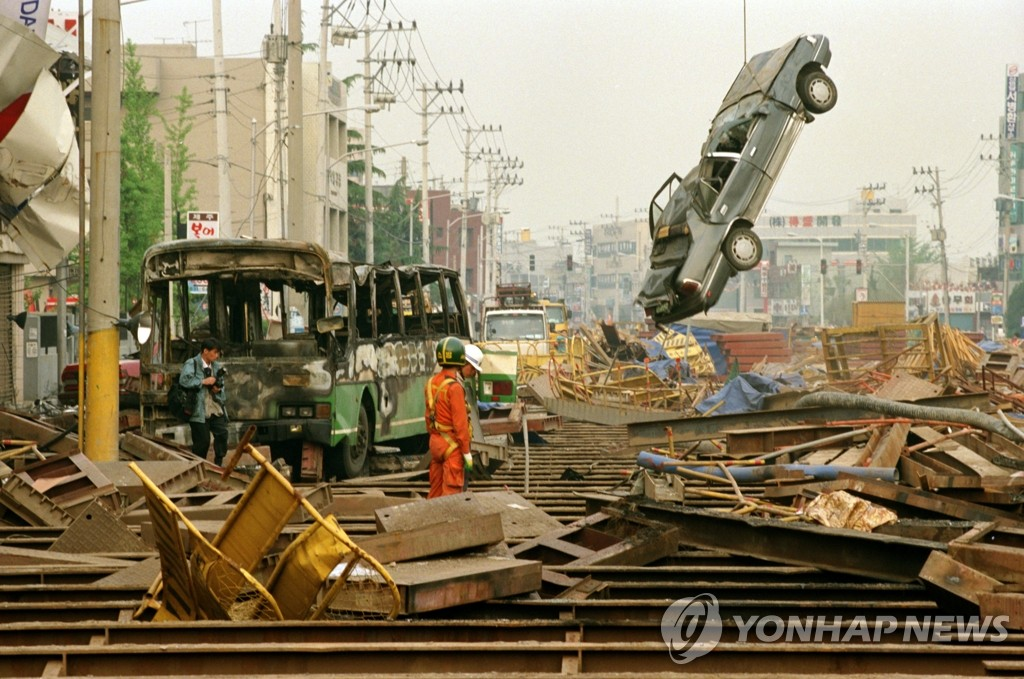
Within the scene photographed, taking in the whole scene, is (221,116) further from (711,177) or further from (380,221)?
(380,221)

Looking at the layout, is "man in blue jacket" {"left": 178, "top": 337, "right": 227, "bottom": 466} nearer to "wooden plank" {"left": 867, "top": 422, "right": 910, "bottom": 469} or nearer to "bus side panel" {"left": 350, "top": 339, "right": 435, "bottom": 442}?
"bus side panel" {"left": 350, "top": 339, "right": 435, "bottom": 442}

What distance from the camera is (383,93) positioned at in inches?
2569

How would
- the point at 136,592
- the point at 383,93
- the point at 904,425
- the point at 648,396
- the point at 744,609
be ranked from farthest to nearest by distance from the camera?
the point at 383,93, the point at 648,396, the point at 904,425, the point at 136,592, the point at 744,609

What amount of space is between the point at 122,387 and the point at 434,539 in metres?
12.2

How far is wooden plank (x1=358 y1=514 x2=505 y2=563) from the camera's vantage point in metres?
9.30

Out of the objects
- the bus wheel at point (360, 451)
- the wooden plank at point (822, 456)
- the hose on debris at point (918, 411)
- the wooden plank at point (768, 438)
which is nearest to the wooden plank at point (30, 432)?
the bus wheel at point (360, 451)

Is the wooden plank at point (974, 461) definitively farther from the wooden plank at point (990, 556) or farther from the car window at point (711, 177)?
the car window at point (711, 177)

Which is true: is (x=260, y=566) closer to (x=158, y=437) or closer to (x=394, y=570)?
(x=394, y=570)

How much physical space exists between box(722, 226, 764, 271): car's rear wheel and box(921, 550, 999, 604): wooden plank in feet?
41.7

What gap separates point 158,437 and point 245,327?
1.84m

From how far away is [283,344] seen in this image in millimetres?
17641

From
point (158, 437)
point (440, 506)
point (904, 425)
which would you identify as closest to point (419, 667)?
point (440, 506)

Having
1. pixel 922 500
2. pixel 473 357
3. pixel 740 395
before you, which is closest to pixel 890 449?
pixel 922 500

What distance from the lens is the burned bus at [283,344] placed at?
56.1 ft
